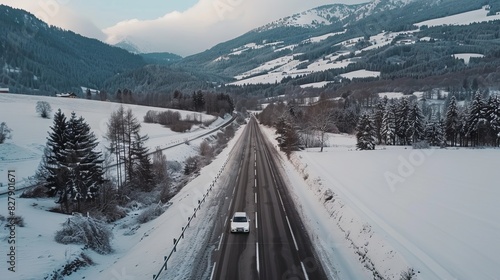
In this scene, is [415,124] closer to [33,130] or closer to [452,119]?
[452,119]

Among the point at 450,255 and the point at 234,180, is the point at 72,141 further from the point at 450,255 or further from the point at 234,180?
the point at 450,255

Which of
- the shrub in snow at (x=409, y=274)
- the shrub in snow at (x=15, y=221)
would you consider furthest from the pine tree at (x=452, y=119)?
the shrub in snow at (x=15, y=221)

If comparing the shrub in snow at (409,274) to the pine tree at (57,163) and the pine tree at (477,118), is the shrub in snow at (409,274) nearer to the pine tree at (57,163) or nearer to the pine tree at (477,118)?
the pine tree at (57,163)

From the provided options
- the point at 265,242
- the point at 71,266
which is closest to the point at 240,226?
the point at 265,242

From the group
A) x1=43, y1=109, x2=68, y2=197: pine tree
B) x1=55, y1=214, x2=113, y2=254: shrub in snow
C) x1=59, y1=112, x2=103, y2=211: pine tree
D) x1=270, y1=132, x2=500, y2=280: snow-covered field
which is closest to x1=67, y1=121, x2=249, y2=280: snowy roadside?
x1=55, y1=214, x2=113, y2=254: shrub in snow

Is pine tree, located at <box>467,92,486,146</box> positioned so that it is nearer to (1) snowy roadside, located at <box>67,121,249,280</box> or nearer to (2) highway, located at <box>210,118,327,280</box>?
(2) highway, located at <box>210,118,327,280</box>

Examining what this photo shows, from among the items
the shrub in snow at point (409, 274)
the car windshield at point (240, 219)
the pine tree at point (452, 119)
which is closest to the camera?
the shrub in snow at point (409, 274)

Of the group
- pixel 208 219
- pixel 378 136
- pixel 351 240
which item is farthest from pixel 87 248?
pixel 378 136
